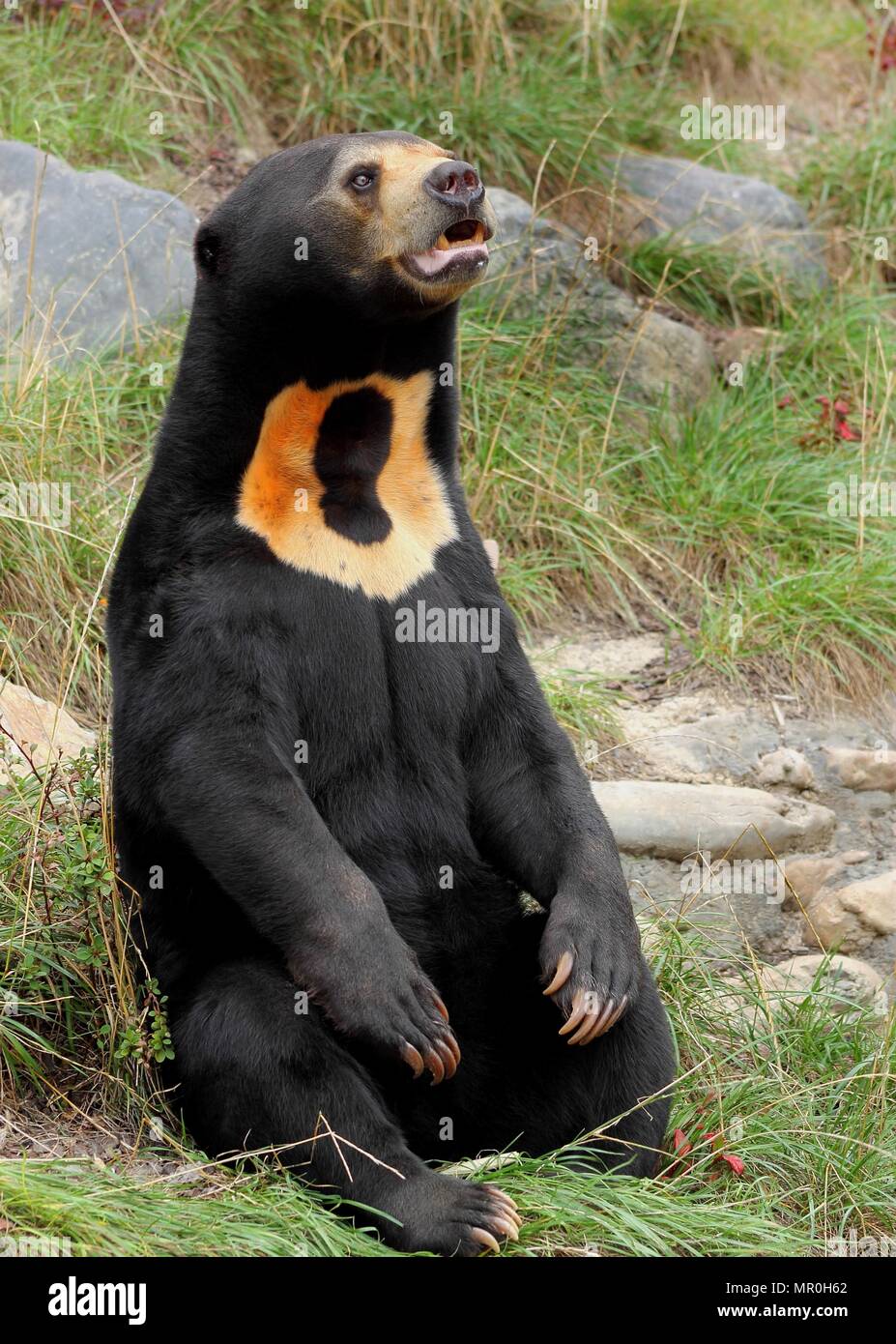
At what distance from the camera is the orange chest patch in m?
Result: 3.81

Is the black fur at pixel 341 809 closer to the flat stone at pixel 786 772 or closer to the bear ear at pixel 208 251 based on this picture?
the bear ear at pixel 208 251

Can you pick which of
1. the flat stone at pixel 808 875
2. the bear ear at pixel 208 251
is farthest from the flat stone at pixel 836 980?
the bear ear at pixel 208 251

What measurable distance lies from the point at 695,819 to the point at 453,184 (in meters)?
2.69

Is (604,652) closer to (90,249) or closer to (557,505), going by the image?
(557,505)

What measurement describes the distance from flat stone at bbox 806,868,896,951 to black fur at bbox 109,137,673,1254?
6.02 ft

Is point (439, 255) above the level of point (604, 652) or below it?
above

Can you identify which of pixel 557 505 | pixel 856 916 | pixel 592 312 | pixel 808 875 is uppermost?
pixel 592 312

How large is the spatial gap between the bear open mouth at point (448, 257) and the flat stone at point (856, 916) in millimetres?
2907

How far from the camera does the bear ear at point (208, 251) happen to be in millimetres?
3904

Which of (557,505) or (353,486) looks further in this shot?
(557,505)

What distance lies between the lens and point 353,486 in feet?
13.0

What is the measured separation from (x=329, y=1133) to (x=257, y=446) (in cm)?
148

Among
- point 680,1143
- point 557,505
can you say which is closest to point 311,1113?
point 680,1143
